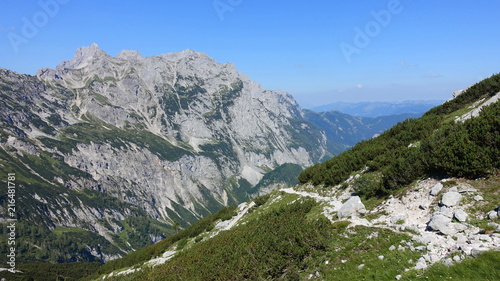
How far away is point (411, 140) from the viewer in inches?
1582

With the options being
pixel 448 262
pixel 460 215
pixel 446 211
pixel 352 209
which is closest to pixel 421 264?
pixel 448 262

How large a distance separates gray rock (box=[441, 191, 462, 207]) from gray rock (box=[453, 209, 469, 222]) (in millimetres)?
1750

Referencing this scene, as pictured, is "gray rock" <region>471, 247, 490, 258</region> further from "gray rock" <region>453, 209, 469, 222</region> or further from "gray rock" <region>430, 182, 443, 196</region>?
"gray rock" <region>430, 182, 443, 196</region>

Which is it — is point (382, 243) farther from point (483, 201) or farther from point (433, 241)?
point (483, 201)

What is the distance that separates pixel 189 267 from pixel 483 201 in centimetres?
2565

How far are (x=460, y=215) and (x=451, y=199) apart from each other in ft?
8.32

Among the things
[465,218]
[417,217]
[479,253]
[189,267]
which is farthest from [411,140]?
[189,267]

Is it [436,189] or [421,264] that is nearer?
[421,264]

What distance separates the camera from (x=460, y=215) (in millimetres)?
18031

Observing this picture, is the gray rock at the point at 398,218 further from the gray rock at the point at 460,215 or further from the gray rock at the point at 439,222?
the gray rock at the point at 460,215

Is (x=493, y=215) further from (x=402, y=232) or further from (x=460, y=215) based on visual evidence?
(x=402, y=232)

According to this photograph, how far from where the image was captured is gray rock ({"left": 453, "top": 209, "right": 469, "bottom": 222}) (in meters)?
17.8

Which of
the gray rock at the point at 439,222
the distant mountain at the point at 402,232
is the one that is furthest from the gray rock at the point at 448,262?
the gray rock at the point at 439,222

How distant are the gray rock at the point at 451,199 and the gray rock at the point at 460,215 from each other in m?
1.75
